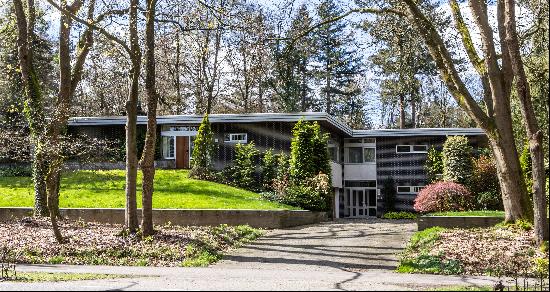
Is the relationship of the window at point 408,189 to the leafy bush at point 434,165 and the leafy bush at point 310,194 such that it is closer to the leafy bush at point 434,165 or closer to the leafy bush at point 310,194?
the leafy bush at point 434,165

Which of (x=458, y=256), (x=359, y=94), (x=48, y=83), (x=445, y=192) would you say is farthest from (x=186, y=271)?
(x=359, y=94)

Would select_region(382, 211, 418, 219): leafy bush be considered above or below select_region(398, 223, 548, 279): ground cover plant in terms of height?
below

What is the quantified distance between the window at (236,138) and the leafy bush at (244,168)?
1118 millimetres

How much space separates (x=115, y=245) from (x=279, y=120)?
1619cm

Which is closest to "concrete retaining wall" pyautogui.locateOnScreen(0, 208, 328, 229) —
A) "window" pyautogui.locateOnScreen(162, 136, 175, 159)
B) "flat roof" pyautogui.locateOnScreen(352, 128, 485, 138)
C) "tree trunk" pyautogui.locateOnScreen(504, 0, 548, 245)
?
"tree trunk" pyautogui.locateOnScreen(504, 0, 548, 245)

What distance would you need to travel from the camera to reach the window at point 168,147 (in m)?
34.3

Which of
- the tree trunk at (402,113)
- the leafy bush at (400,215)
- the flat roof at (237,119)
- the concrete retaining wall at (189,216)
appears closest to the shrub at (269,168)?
the flat roof at (237,119)

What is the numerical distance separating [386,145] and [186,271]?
2528cm

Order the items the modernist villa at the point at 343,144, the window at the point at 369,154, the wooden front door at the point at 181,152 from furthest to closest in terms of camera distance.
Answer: the window at the point at 369,154
the wooden front door at the point at 181,152
the modernist villa at the point at 343,144

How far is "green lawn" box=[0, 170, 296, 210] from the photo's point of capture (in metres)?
22.3

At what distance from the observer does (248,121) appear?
31.6m

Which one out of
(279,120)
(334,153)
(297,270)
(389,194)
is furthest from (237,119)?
(297,270)

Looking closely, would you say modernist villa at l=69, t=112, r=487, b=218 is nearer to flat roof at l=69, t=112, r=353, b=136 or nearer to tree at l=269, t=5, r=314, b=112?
flat roof at l=69, t=112, r=353, b=136

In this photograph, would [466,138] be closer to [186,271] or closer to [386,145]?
[386,145]
